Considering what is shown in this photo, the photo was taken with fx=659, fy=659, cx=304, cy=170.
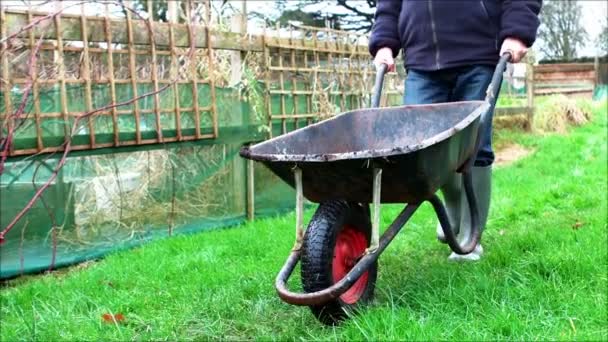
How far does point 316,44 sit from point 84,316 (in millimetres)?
4221

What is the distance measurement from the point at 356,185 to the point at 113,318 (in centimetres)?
128

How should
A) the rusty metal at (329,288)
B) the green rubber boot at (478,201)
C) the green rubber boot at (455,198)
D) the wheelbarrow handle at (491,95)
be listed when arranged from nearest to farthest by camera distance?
the rusty metal at (329,288) < the wheelbarrow handle at (491,95) < the green rubber boot at (455,198) < the green rubber boot at (478,201)

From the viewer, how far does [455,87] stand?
10.7ft

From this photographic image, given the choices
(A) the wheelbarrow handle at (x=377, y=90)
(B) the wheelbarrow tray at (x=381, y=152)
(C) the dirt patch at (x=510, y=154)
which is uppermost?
(A) the wheelbarrow handle at (x=377, y=90)

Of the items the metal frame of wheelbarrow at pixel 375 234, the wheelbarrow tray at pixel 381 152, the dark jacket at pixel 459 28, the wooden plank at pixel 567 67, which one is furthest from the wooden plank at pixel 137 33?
the wooden plank at pixel 567 67

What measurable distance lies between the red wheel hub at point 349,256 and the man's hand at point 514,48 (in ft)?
3.45

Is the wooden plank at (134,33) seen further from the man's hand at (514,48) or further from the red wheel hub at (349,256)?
the man's hand at (514,48)

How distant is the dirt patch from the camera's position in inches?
341

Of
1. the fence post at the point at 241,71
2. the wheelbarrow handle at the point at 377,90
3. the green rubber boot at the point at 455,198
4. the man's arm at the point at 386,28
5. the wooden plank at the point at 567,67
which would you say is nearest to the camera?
the wheelbarrow handle at the point at 377,90

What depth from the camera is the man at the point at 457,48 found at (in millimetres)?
3031

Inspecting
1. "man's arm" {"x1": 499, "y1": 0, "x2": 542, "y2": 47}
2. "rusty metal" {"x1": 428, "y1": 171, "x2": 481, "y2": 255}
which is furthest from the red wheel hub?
"man's arm" {"x1": 499, "y1": 0, "x2": 542, "y2": 47}

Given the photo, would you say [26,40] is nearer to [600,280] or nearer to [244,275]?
[244,275]

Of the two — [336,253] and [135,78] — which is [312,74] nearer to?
[135,78]

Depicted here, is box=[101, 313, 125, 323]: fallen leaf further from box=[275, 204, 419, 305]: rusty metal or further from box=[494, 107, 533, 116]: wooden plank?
box=[494, 107, 533, 116]: wooden plank
